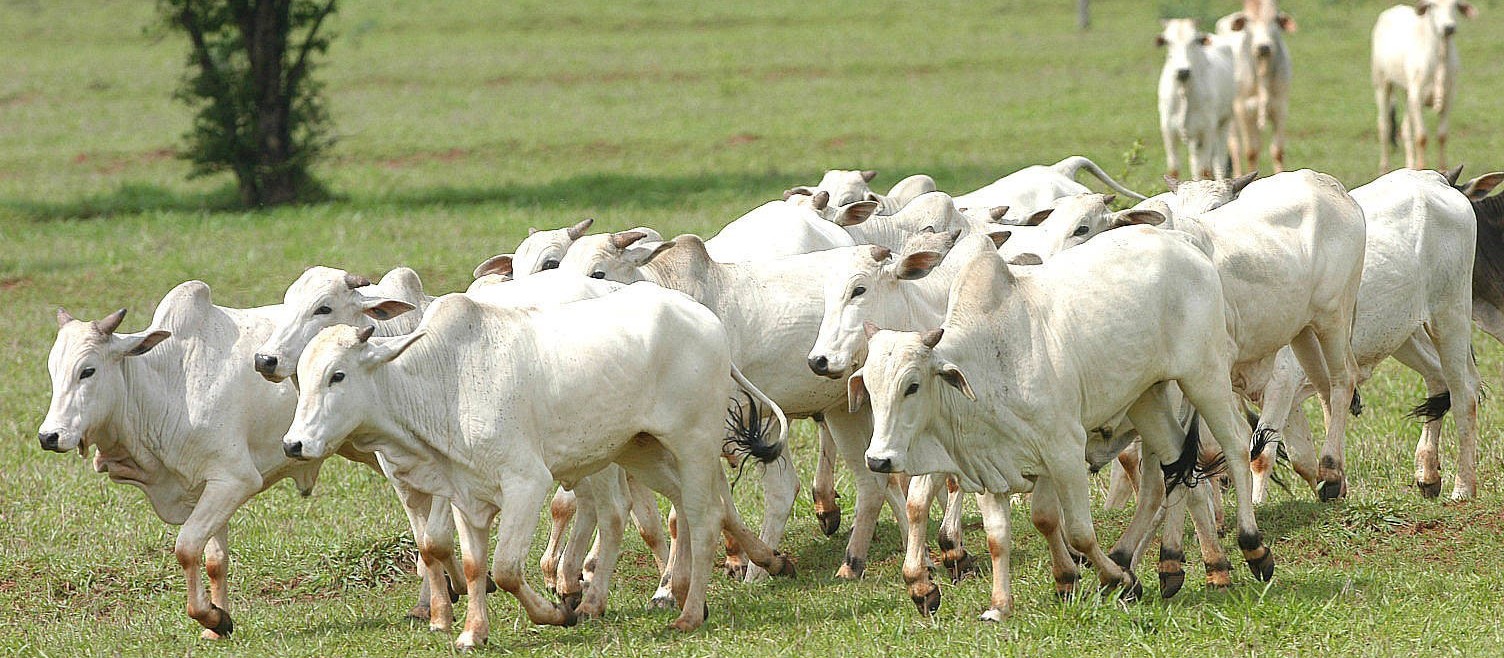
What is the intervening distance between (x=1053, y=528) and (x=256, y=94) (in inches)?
594

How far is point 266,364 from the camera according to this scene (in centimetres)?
684

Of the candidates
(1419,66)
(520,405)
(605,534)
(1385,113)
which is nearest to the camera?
(520,405)

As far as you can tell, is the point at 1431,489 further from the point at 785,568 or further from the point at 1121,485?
the point at 785,568

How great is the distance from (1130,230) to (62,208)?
622 inches

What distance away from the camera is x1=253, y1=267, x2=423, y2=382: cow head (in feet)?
23.1

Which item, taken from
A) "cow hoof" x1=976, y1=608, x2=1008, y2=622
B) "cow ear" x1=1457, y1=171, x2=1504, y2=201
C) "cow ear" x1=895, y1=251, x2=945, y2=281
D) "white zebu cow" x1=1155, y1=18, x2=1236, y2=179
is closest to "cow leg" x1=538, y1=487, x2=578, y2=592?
"cow ear" x1=895, y1=251, x2=945, y2=281

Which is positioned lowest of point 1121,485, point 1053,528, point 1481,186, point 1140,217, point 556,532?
point 1121,485

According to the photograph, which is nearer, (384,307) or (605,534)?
(384,307)

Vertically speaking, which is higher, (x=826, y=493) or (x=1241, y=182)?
(x=1241, y=182)

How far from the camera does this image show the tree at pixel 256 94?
1967 centimetres

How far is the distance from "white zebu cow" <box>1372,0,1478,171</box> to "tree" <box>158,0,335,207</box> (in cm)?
1084

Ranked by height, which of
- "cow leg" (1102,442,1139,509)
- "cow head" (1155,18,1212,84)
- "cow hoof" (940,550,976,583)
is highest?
"cow head" (1155,18,1212,84)

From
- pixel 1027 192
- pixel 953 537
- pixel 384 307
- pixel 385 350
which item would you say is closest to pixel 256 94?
pixel 1027 192

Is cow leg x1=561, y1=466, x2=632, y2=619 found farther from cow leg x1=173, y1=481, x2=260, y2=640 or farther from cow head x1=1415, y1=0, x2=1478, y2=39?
cow head x1=1415, y1=0, x2=1478, y2=39
